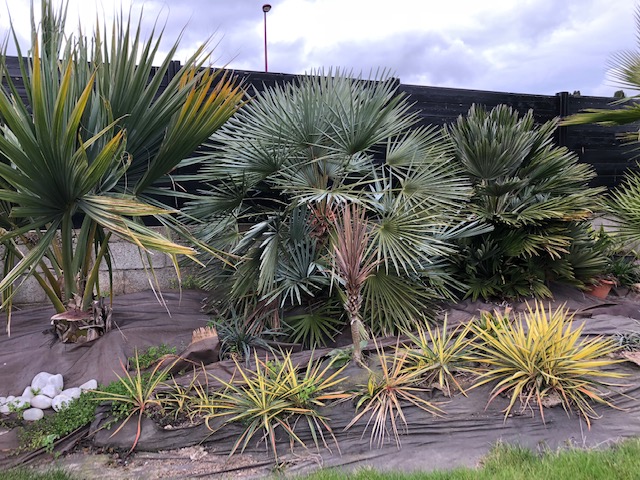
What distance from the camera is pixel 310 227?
4613 millimetres

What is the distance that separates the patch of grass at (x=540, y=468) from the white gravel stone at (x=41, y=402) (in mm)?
1943

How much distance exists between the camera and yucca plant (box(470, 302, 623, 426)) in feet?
10.1

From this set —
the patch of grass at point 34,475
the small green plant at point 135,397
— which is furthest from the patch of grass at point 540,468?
the patch of grass at point 34,475

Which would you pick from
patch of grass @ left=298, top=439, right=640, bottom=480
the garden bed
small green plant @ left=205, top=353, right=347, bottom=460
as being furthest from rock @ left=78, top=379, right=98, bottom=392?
patch of grass @ left=298, top=439, right=640, bottom=480

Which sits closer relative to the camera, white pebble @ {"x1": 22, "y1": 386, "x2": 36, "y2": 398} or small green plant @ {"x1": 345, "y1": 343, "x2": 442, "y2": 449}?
small green plant @ {"x1": 345, "y1": 343, "x2": 442, "y2": 449}

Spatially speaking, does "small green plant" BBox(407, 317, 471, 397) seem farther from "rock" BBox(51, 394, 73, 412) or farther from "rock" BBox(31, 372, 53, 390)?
"rock" BBox(31, 372, 53, 390)

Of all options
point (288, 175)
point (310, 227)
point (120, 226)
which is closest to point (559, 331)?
point (310, 227)

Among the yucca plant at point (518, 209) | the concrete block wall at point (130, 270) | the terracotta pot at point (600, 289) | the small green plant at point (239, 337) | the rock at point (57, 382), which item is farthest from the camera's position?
the terracotta pot at point (600, 289)

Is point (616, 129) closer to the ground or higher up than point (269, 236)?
higher up

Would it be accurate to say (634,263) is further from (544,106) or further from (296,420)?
(296,420)

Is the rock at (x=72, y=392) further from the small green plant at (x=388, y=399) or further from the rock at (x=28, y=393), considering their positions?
the small green plant at (x=388, y=399)

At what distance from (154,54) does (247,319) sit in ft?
7.60

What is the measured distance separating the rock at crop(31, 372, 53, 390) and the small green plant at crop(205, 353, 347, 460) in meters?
1.29

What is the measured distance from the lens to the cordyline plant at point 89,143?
2.92 metres
